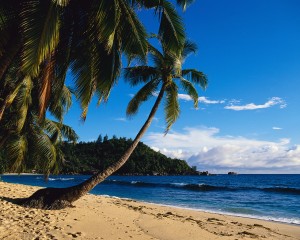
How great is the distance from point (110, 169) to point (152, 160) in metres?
109

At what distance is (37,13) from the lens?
17.0 feet

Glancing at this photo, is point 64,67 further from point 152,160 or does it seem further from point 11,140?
point 152,160

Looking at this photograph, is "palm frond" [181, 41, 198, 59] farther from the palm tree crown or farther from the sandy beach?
the sandy beach

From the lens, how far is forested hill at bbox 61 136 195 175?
98069 mm

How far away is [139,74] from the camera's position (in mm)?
13656

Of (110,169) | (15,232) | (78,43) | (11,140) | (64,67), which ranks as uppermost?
(78,43)

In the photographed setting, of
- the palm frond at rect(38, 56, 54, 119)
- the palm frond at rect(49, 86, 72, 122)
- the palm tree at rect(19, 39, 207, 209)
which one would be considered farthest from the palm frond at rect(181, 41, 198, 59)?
the palm frond at rect(38, 56, 54, 119)

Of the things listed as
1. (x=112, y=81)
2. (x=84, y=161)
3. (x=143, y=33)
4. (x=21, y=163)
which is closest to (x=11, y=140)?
(x=21, y=163)

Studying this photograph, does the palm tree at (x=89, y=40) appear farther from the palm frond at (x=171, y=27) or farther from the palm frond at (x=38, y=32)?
the palm frond at (x=38, y=32)

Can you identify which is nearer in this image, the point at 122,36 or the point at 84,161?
the point at 122,36

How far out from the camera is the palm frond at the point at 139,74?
1342cm

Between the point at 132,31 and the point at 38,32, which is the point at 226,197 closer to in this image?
the point at 132,31

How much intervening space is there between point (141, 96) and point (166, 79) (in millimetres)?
1363

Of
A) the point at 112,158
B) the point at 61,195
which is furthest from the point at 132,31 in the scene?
the point at 112,158
